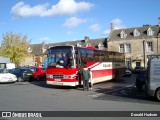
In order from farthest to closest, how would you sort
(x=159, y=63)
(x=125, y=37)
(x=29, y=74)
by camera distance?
1. (x=125, y=37)
2. (x=29, y=74)
3. (x=159, y=63)

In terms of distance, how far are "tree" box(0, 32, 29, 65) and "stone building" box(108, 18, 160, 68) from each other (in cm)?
2149

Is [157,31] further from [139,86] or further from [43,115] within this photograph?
[43,115]

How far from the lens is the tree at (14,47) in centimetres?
6588

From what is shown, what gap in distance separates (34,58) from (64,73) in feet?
219

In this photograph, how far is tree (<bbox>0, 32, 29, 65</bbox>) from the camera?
65875 mm

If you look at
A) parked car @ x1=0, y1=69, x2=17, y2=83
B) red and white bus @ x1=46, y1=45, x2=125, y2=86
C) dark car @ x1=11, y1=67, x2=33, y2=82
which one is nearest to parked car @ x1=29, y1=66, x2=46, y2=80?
dark car @ x1=11, y1=67, x2=33, y2=82

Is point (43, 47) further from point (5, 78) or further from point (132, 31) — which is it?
point (5, 78)

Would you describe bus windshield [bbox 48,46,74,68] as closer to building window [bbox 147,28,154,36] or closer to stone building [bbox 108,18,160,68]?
stone building [bbox 108,18,160,68]

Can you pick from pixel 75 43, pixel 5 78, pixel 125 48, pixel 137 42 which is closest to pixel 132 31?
pixel 137 42

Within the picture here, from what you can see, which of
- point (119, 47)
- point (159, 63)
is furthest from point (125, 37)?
point (159, 63)

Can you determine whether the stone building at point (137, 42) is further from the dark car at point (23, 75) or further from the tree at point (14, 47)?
the dark car at point (23, 75)

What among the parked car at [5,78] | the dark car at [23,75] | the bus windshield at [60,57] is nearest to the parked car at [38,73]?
the dark car at [23,75]

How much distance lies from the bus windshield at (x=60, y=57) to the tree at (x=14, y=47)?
4607cm

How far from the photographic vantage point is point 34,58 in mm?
86062
